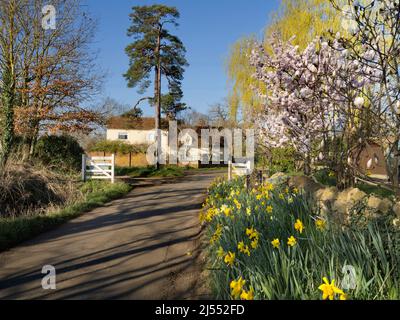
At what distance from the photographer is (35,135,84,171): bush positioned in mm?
16812

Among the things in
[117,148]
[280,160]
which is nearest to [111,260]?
[280,160]

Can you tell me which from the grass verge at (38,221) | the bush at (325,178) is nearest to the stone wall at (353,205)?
the bush at (325,178)

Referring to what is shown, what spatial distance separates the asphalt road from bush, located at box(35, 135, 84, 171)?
9981 mm

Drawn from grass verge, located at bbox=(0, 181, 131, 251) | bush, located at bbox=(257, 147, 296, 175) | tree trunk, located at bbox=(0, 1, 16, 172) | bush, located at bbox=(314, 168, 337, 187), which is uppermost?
tree trunk, located at bbox=(0, 1, 16, 172)

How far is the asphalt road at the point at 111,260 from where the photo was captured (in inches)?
149

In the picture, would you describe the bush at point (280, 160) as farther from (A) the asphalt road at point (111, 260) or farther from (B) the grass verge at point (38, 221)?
(A) the asphalt road at point (111, 260)

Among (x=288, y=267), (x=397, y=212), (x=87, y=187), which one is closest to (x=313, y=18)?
(x=87, y=187)

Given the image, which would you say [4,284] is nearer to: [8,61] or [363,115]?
[363,115]

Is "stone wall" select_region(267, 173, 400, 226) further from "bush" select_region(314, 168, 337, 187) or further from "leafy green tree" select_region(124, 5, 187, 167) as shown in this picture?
"leafy green tree" select_region(124, 5, 187, 167)

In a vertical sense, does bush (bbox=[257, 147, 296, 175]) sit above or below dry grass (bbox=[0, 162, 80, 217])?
above

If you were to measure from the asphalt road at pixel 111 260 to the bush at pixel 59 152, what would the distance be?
32.7 ft

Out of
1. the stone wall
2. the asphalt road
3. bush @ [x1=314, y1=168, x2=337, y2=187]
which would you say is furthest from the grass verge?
bush @ [x1=314, y1=168, x2=337, y2=187]

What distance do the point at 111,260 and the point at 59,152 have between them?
14108mm

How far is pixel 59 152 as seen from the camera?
17.5m
